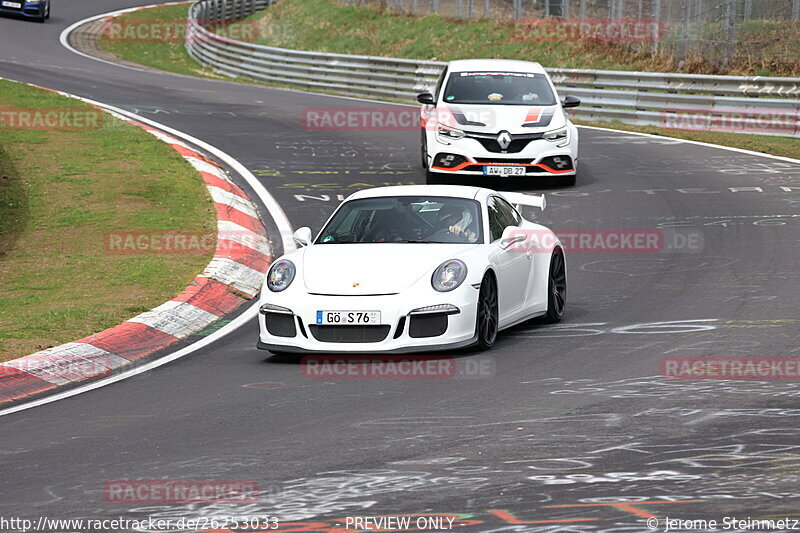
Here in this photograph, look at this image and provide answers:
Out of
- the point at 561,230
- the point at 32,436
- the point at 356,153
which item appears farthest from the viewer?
the point at 356,153

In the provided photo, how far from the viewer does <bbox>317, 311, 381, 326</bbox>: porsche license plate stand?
9508 mm

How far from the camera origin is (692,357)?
934 cm

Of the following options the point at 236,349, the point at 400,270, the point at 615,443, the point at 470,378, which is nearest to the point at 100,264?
the point at 236,349

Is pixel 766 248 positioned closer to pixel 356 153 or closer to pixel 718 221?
pixel 718 221

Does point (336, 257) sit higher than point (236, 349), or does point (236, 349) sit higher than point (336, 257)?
point (336, 257)

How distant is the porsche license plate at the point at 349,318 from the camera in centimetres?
951

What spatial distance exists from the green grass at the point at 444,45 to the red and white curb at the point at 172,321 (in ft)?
36.0

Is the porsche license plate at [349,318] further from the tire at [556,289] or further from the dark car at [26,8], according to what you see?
the dark car at [26,8]

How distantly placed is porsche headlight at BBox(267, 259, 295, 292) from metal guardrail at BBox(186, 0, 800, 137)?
1685 cm

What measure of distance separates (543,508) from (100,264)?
29.1 ft

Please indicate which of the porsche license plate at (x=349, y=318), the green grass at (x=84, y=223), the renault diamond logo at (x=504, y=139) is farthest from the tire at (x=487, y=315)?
the renault diamond logo at (x=504, y=139)

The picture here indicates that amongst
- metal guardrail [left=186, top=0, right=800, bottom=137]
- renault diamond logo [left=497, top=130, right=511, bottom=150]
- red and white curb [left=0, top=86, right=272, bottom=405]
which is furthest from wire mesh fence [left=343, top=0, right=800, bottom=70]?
red and white curb [left=0, top=86, right=272, bottom=405]

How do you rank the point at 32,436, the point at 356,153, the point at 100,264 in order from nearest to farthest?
1. the point at 32,436
2. the point at 100,264
3. the point at 356,153

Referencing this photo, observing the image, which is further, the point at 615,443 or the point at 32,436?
the point at 32,436
